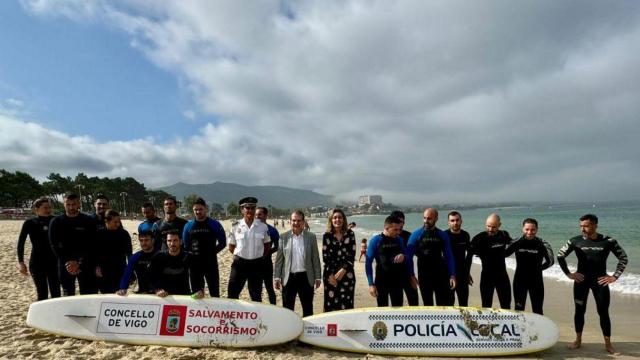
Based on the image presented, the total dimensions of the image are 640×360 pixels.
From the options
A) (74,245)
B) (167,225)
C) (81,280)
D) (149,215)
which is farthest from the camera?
(149,215)

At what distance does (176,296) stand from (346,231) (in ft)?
8.23

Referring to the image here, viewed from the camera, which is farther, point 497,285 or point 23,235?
point 23,235

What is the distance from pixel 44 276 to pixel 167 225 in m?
1.93

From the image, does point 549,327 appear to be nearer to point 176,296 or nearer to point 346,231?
point 346,231

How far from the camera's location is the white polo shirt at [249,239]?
16.8 feet

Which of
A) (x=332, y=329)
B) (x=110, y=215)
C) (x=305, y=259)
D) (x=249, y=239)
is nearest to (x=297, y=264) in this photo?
(x=305, y=259)

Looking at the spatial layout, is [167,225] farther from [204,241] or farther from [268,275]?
[268,275]

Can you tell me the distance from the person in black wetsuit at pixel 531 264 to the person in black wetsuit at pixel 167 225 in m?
5.04

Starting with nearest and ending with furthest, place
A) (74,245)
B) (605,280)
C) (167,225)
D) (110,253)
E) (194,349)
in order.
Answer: (194,349) < (605,280) < (74,245) < (110,253) < (167,225)

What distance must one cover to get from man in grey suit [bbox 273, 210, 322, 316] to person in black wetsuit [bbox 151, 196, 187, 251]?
68.3 inches

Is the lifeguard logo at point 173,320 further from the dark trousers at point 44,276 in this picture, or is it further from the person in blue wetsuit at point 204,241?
the dark trousers at point 44,276

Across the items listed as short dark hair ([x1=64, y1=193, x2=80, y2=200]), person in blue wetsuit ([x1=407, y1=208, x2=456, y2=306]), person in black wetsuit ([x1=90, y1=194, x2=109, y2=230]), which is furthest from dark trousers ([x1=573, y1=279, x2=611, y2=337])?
person in black wetsuit ([x1=90, y1=194, x2=109, y2=230])

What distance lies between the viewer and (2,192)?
6109 cm

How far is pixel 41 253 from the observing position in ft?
17.6
